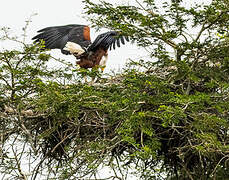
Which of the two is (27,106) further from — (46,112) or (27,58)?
(27,58)

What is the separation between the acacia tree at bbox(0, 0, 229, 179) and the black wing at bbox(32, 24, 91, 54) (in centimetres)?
157

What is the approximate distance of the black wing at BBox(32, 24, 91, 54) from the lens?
611 cm

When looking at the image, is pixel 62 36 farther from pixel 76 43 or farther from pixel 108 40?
pixel 108 40

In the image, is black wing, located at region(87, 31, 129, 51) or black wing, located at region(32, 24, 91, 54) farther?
black wing, located at region(32, 24, 91, 54)

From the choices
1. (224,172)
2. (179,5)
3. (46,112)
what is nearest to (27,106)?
(46,112)

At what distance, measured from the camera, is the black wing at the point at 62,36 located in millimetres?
6113

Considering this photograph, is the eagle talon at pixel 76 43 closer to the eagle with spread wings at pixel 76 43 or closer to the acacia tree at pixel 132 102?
the eagle with spread wings at pixel 76 43

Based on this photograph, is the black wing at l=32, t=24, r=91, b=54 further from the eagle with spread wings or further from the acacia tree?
the acacia tree

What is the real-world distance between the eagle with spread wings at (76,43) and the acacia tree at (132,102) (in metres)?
1.38

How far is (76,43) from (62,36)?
9.6 inches

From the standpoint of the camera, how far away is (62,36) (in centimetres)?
621

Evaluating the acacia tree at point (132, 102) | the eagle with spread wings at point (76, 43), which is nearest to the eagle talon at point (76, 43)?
the eagle with spread wings at point (76, 43)

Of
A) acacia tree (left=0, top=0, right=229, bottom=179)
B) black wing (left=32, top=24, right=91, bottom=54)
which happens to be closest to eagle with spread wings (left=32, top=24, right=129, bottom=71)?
black wing (left=32, top=24, right=91, bottom=54)

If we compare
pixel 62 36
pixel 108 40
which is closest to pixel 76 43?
pixel 62 36
